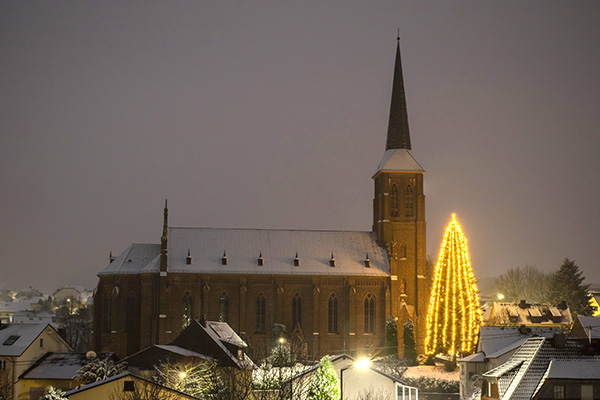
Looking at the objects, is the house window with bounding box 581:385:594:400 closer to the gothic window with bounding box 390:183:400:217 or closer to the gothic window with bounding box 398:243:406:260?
the gothic window with bounding box 398:243:406:260

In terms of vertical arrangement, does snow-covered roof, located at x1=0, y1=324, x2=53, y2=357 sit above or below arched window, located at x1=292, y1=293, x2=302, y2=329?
below

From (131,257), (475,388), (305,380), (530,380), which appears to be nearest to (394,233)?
(131,257)

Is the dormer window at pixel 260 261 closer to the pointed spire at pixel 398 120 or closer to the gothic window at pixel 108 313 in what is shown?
the gothic window at pixel 108 313

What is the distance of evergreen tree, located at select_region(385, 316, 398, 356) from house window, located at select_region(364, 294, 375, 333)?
2586mm

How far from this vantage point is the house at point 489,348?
2330 inches

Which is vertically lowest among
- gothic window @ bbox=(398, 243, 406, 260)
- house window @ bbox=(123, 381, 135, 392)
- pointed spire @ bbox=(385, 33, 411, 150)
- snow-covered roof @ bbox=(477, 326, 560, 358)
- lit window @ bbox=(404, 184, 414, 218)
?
house window @ bbox=(123, 381, 135, 392)

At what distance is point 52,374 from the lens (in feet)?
224

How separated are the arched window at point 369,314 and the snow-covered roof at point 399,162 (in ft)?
43.7

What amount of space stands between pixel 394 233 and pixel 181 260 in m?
22.0

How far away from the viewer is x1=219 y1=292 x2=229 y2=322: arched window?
281ft

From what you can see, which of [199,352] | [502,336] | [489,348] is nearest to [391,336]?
[502,336]

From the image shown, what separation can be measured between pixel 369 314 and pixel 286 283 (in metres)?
8.94

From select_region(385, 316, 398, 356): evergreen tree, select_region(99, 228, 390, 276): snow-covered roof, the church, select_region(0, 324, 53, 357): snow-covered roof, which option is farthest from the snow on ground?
select_region(0, 324, 53, 357): snow-covered roof

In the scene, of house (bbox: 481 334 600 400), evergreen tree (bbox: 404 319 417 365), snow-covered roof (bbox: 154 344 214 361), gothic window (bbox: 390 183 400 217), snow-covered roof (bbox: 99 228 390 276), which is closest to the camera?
house (bbox: 481 334 600 400)
